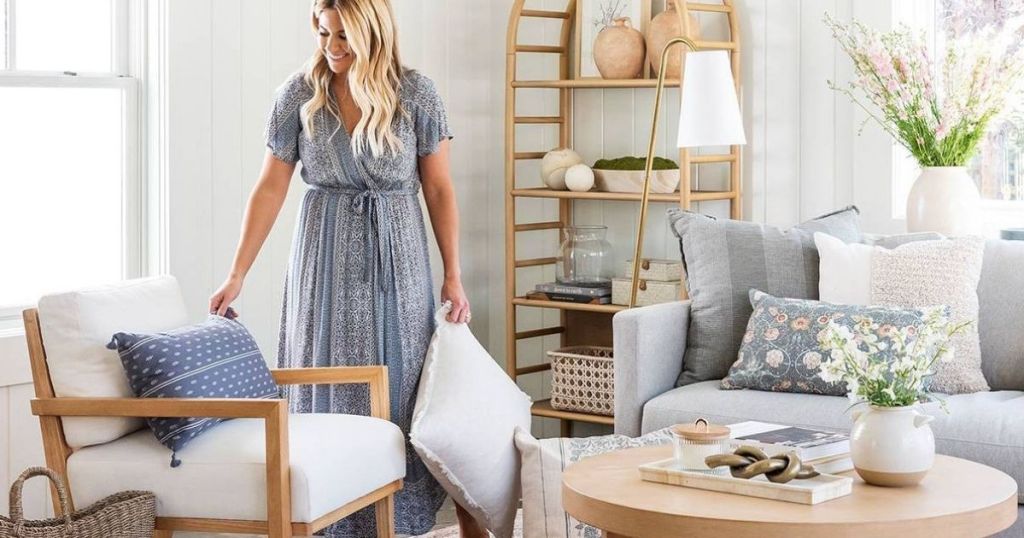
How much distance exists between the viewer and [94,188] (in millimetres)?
3684

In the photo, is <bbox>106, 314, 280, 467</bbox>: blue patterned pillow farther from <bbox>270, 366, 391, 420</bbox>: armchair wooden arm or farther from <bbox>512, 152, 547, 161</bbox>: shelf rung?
<bbox>512, 152, 547, 161</bbox>: shelf rung

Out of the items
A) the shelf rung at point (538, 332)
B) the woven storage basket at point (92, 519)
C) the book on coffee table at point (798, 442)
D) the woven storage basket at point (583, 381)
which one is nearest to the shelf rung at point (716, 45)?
the woven storage basket at point (583, 381)

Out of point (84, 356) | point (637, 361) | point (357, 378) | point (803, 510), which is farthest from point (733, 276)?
point (84, 356)

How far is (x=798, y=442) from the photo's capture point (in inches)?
99.1

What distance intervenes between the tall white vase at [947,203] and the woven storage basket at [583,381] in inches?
45.3

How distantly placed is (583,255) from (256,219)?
1535 mm

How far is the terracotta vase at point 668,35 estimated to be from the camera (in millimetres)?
4352

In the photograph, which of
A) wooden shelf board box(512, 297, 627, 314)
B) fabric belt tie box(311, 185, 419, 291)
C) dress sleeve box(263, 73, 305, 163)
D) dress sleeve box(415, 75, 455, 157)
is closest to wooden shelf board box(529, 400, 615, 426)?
wooden shelf board box(512, 297, 627, 314)

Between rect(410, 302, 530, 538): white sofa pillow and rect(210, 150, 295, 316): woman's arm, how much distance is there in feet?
1.68

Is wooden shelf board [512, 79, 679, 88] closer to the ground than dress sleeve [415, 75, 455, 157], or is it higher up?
higher up

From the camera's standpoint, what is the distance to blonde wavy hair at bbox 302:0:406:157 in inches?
127

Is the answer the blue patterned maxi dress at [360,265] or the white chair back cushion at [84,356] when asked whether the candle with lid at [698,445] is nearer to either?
the blue patterned maxi dress at [360,265]

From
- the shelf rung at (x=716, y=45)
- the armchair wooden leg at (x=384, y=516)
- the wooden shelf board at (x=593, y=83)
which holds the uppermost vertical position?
the shelf rung at (x=716, y=45)

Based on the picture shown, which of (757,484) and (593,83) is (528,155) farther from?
(757,484)
